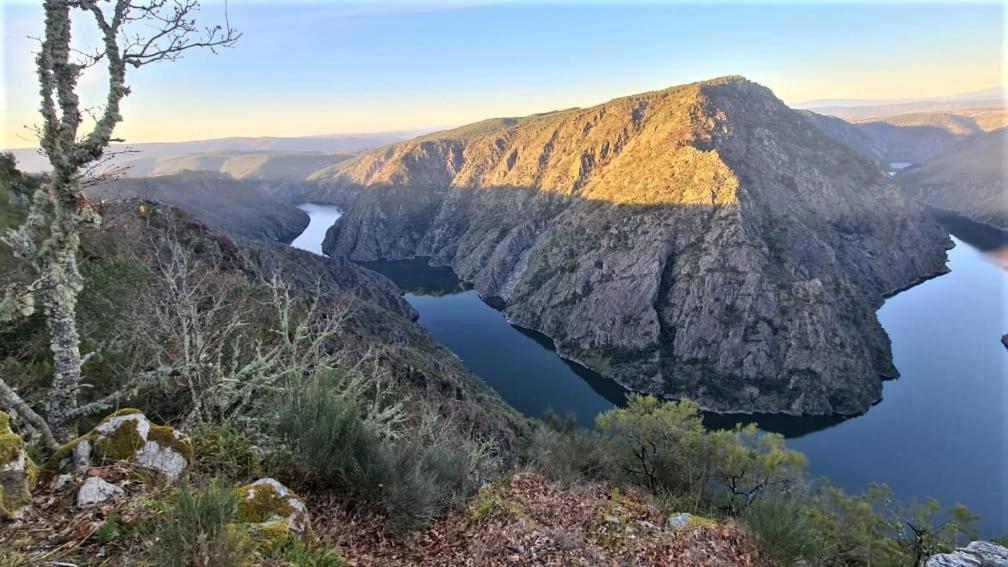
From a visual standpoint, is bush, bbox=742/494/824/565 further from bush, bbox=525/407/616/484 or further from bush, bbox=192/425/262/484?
bush, bbox=525/407/616/484

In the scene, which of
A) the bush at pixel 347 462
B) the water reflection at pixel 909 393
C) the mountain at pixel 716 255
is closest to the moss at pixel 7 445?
the bush at pixel 347 462

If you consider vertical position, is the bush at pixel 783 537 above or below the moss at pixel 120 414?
below

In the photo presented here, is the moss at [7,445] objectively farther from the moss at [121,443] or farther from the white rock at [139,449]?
the moss at [121,443]

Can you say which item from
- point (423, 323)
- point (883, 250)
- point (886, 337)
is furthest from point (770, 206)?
point (423, 323)

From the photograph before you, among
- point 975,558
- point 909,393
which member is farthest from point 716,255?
point 975,558

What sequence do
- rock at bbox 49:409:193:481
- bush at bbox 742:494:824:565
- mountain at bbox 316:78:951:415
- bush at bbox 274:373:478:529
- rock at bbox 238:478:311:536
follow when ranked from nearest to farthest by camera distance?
rock at bbox 238:478:311:536 → rock at bbox 49:409:193:481 → bush at bbox 274:373:478:529 → bush at bbox 742:494:824:565 → mountain at bbox 316:78:951:415

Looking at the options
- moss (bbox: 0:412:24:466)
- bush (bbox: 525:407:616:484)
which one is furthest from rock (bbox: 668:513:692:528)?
bush (bbox: 525:407:616:484)
